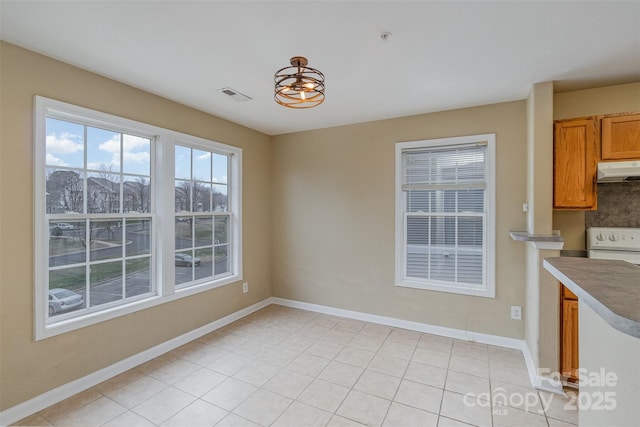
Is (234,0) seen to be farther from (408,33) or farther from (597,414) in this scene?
(597,414)

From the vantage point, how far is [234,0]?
1.60m

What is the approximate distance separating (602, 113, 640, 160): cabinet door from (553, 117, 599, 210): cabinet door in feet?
0.21

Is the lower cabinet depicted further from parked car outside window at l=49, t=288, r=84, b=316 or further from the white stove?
parked car outside window at l=49, t=288, r=84, b=316

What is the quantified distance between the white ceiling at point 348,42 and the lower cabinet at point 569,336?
1.83 meters

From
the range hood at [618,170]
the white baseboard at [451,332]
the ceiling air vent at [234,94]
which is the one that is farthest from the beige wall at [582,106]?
the ceiling air vent at [234,94]

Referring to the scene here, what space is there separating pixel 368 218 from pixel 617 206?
2.35 meters

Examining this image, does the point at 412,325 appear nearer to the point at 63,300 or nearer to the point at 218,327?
the point at 218,327

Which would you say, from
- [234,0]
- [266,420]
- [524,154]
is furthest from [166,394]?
[524,154]

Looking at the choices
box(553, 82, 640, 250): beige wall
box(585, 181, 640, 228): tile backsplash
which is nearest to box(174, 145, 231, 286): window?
box(553, 82, 640, 250): beige wall

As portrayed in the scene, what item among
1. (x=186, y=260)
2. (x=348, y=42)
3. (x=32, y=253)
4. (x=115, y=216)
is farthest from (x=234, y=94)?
(x=32, y=253)

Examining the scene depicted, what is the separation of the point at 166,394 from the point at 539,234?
10.9ft

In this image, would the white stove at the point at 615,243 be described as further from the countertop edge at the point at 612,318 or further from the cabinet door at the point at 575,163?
the countertop edge at the point at 612,318

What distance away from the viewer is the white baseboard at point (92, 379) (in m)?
2.00

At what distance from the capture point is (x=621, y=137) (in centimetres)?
237
